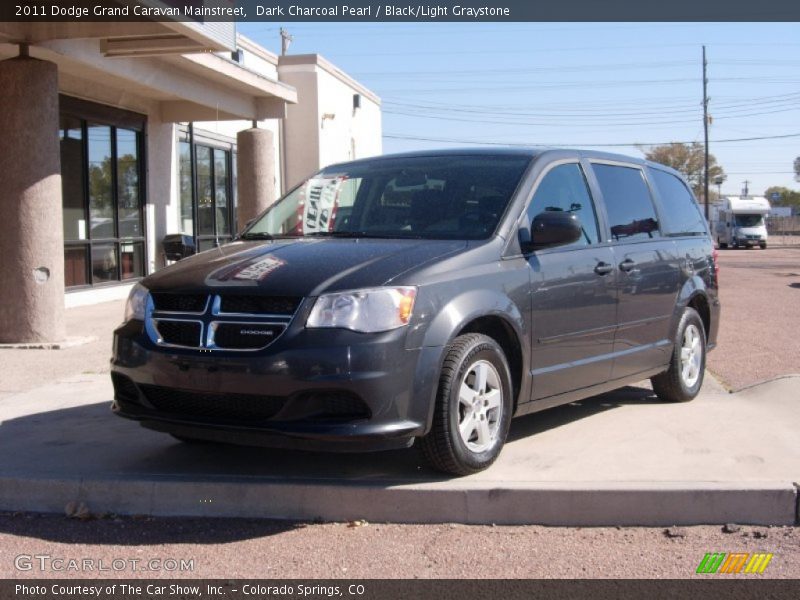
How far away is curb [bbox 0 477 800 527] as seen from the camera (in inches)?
189

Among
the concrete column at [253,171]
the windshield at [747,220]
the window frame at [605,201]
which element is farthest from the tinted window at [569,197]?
the windshield at [747,220]

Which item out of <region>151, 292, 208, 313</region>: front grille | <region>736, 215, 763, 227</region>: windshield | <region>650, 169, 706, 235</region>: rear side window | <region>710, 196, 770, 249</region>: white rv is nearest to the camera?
<region>151, 292, 208, 313</region>: front grille

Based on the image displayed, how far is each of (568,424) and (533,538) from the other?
6.52 ft

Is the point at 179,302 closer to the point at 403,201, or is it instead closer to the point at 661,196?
the point at 403,201

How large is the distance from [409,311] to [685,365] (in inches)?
132

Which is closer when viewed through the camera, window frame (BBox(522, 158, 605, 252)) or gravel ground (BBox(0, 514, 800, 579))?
gravel ground (BBox(0, 514, 800, 579))

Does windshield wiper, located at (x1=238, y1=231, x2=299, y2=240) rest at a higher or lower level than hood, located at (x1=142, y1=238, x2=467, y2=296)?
higher

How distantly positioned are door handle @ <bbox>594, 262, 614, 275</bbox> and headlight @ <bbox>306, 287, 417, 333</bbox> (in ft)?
6.00

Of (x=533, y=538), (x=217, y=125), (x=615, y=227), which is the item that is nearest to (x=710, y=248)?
(x=615, y=227)

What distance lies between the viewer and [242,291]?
479cm

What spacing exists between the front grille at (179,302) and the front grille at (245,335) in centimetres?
20

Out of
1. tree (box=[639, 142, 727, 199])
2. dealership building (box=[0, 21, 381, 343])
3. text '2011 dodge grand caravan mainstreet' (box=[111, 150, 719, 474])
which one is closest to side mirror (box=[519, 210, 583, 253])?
text '2011 dodge grand caravan mainstreet' (box=[111, 150, 719, 474])

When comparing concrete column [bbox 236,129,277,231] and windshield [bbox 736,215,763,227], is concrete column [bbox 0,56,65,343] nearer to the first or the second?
concrete column [bbox 236,129,277,231]

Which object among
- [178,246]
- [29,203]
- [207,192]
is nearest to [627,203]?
[178,246]
